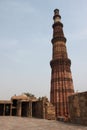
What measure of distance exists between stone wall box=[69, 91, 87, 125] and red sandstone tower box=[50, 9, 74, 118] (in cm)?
2086

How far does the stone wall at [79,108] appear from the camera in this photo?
576 inches

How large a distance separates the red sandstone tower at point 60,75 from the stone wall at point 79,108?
2086 cm

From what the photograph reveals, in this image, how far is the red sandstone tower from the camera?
121 ft

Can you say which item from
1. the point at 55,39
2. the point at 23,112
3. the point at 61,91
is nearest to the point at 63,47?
the point at 55,39

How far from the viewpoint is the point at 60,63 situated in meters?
39.3

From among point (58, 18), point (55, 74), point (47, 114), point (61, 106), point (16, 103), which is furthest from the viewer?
point (58, 18)

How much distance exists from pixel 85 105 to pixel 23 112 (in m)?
12.5

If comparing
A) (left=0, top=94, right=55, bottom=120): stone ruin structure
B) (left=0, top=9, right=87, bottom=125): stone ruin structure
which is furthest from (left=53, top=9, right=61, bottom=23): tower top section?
(left=0, top=94, right=55, bottom=120): stone ruin structure

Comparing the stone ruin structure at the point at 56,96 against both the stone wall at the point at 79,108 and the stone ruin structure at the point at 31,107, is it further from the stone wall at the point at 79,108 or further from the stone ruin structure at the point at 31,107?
the stone wall at the point at 79,108

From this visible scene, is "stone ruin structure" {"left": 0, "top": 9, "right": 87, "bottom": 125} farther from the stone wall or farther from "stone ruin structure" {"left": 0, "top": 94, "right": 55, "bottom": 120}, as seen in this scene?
the stone wall

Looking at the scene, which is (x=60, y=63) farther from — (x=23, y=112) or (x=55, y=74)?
(x=23, y=112)

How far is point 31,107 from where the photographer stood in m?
22.5

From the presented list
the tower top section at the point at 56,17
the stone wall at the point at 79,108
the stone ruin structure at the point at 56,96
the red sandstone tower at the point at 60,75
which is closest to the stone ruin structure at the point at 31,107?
the stone ruin structure at the point at 56,96

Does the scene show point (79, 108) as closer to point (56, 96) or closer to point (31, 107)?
point (31, 107)
